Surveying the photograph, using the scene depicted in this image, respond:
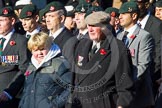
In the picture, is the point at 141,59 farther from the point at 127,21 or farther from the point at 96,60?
the point at 96,60

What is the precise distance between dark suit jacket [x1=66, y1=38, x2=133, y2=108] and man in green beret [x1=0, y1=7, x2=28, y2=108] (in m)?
0.91

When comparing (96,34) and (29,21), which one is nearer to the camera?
(96,34)

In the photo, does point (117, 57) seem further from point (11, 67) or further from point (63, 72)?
point (11, 67)

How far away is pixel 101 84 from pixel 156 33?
2.57 metres

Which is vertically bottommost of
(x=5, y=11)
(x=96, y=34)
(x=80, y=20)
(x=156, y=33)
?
(x=156, y=33)

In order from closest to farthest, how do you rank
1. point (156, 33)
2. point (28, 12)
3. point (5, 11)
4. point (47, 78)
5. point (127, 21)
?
point (47, 78), point (127, 21), point (5, 11), point (28, 12), point (156, 33)

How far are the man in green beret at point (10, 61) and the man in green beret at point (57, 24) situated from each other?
0.51 meters

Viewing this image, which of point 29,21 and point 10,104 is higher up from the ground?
point 29,21

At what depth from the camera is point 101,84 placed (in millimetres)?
5723

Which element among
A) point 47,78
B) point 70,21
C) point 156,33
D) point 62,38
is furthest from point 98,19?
point 70,21

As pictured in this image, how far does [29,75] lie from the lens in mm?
5859

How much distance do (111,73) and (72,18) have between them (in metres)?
3.19

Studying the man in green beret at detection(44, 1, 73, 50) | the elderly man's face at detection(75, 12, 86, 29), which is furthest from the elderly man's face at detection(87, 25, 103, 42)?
the elderly man's face at detection(75, 12, 86, 29)

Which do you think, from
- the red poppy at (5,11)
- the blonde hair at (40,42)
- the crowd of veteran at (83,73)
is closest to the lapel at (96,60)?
the crowd of veteran at (83,73)
